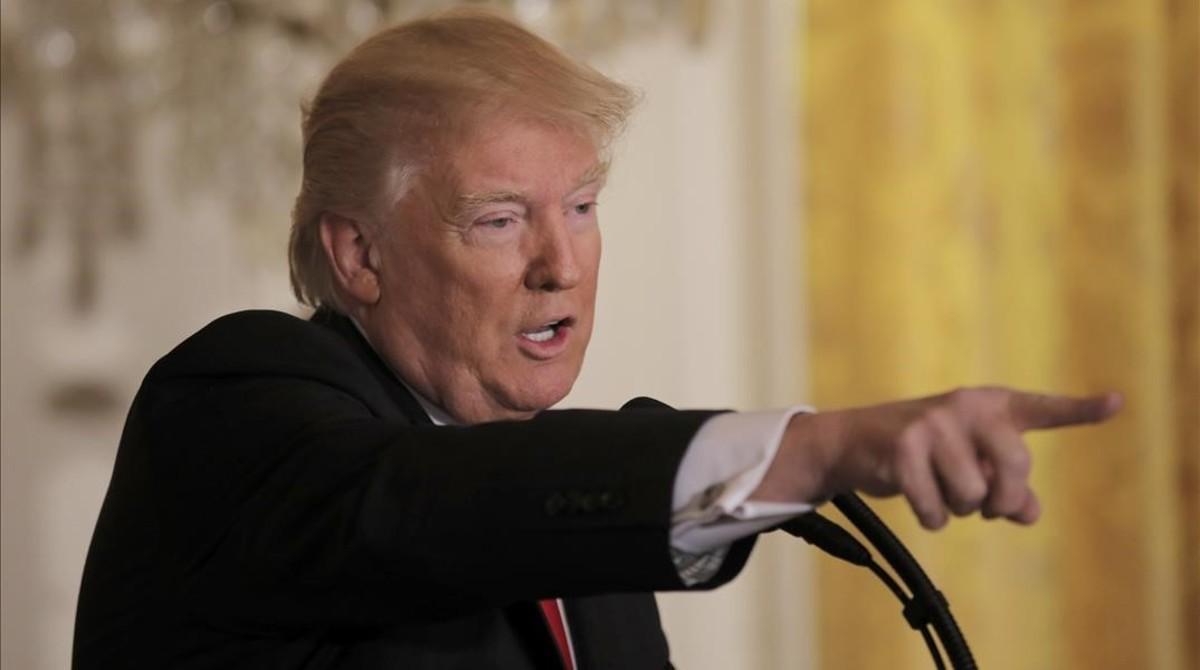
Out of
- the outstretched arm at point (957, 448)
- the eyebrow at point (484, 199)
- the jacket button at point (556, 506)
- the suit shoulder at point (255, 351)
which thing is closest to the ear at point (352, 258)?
the eyebrow at point (484, 199)

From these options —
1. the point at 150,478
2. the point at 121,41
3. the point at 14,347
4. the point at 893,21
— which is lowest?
the point at 150,478

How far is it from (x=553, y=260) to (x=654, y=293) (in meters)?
1.72

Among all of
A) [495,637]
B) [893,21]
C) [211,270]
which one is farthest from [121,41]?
[893,21]

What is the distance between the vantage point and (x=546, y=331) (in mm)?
1628

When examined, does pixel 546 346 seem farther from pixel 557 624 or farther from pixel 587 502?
pixel 587 502

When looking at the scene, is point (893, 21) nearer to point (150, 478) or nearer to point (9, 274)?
point (9, 274)

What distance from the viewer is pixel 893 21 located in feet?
11.1

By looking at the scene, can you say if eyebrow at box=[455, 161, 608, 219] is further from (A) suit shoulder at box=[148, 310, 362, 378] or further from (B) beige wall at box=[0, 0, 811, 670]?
(B) beige wall at box=[0, 0, 811, 670]

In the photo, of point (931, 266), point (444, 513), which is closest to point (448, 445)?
point (444, 513)

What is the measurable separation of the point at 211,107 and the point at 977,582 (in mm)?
1827

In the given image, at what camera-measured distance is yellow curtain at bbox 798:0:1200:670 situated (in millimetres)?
3418

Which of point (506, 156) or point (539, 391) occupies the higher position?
point (506, 156)

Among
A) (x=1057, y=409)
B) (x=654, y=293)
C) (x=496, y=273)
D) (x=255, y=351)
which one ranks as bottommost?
(x=1057, y=409)

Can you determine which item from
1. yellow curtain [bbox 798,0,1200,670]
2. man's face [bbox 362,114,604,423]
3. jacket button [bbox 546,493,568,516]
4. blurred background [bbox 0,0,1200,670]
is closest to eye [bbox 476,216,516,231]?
man's face [bbox 362,114,604,423]
